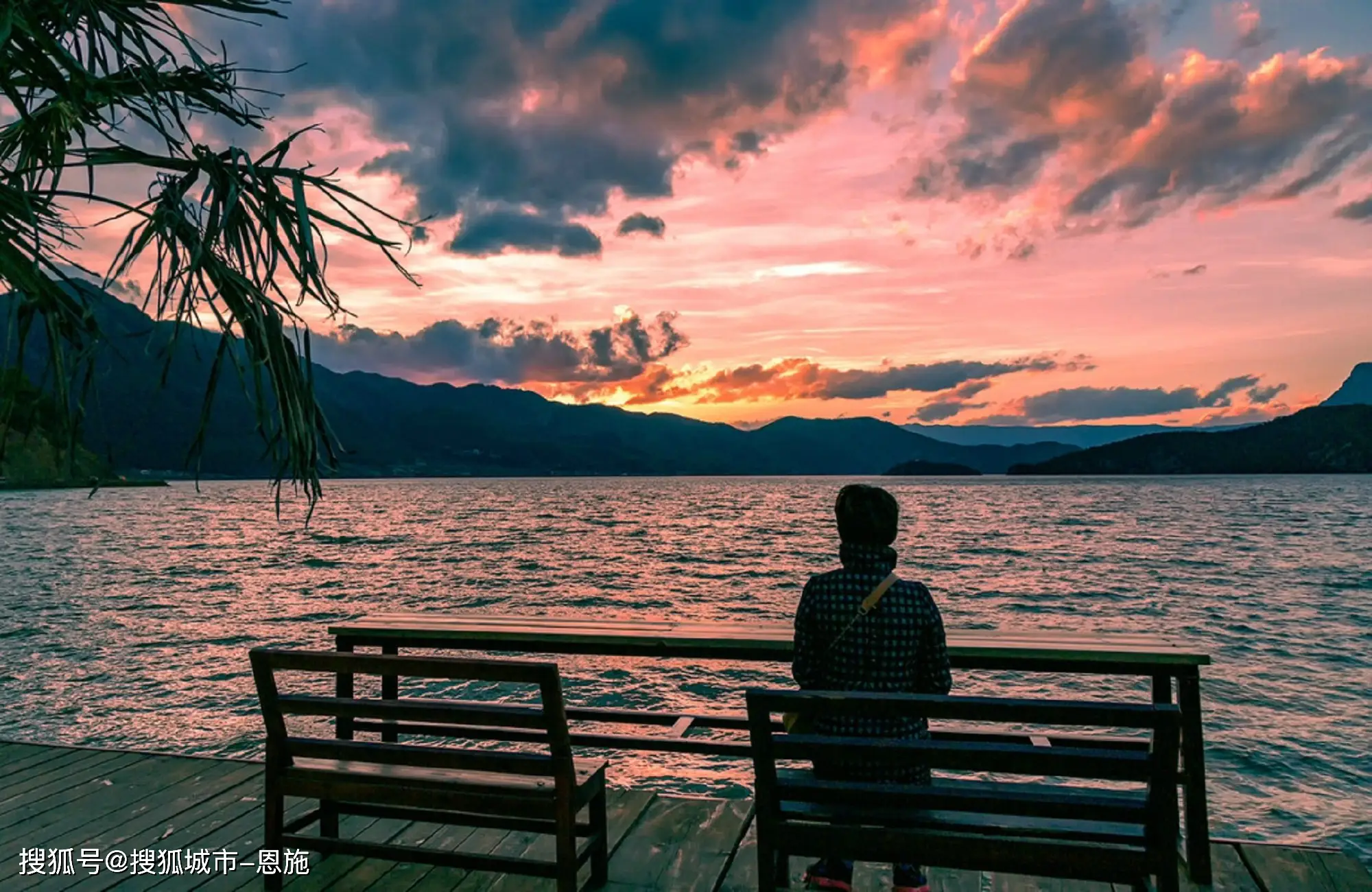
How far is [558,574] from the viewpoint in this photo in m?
35.2

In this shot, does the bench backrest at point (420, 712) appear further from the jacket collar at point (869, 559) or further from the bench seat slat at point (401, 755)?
the jacket collar at point (869, 559)

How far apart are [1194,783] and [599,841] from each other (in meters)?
2.80

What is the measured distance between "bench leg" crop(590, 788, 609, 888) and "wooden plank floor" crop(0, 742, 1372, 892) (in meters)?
0.08

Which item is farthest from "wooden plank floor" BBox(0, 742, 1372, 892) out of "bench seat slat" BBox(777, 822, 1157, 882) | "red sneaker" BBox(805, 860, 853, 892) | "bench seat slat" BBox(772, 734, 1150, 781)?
"bench seat slat" BBox(772, 734, 1150, 781)

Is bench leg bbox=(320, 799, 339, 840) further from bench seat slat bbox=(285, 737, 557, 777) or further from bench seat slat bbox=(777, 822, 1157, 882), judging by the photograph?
bench seat slat bbox=(777, 822, 1157, 882)

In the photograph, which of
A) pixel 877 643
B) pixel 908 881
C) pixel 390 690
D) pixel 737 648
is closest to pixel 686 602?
pixel 390 690

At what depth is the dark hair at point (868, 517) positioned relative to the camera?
3328 millimetres

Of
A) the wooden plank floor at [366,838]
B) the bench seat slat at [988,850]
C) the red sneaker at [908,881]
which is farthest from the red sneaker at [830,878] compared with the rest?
the bench seat slat at [988,850]

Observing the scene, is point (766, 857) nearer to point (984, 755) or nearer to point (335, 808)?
point (984, 755)

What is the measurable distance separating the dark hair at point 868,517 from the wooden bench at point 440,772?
4.34 ft

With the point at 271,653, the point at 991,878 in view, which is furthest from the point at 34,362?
the point at 991,878

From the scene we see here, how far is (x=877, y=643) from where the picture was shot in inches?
130

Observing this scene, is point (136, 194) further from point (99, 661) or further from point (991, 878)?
point (99, 661)

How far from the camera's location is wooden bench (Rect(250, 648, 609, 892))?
332cm
